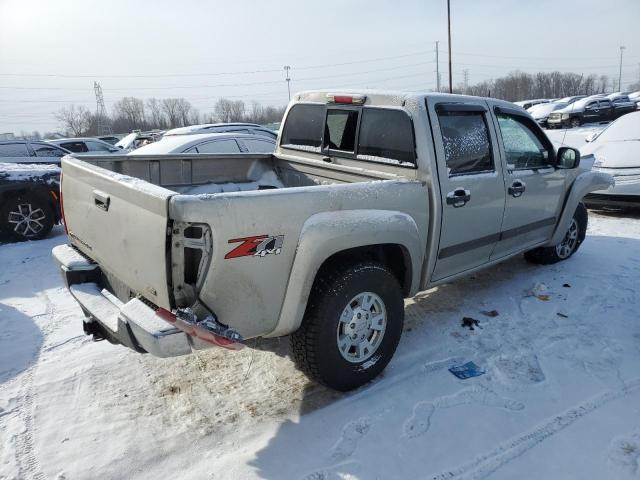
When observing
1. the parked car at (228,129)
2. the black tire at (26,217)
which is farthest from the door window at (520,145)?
the parked car at (228,129)

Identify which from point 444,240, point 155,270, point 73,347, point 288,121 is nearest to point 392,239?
point 444,240

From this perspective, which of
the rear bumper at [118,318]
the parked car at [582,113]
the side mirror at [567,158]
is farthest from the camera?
the parked car at [582,113]

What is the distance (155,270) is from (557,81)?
108 metres

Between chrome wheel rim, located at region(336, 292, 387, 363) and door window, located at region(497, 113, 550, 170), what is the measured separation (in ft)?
6.43

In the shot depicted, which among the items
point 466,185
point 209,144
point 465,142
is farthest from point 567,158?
point 209,144

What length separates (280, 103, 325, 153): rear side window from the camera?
4.57 metres

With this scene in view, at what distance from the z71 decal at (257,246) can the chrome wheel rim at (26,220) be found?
6469 mm

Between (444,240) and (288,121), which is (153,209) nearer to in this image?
(444,240)

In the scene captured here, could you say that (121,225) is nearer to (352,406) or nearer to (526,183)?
(352,406)

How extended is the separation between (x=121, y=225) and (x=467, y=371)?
2.57 m

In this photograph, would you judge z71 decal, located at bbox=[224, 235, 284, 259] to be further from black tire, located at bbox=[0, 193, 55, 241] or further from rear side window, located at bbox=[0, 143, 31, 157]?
rear side window, located at bbox=[0, 143, 31, 157]

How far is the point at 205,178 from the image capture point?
15.7ft

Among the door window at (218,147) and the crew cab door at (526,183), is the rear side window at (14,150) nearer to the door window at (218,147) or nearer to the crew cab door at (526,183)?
the door window at (218,147)

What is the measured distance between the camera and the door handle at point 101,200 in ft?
9.65
